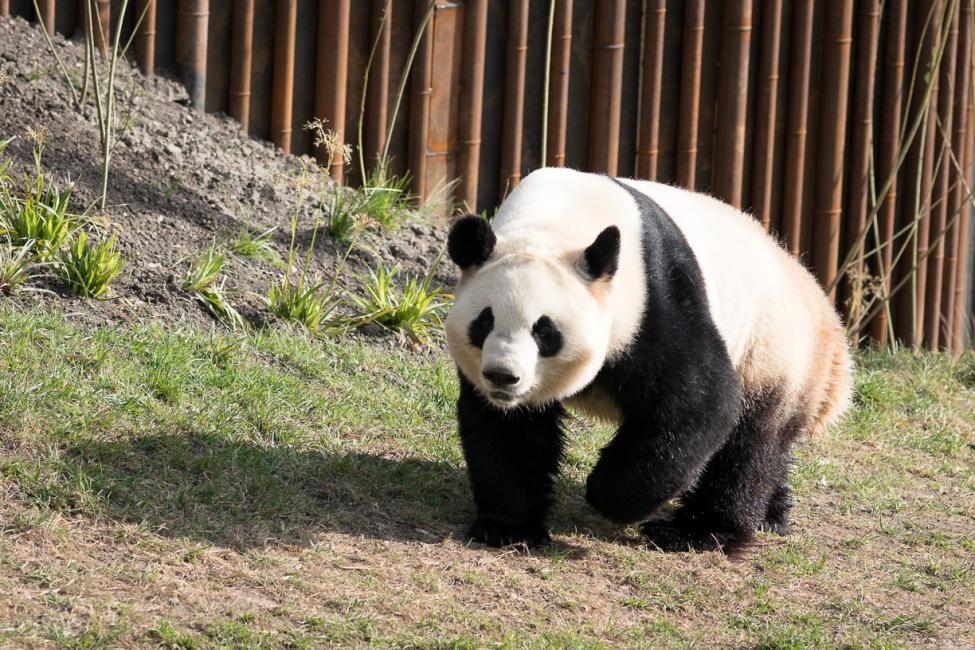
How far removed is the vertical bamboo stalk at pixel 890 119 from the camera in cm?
897

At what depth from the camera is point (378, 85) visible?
7254mm

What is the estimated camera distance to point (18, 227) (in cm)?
560

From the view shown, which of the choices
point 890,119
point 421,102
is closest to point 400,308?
point 421,102

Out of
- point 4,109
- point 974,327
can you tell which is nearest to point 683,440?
point 4,109

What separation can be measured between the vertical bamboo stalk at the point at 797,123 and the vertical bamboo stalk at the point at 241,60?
11.9ft

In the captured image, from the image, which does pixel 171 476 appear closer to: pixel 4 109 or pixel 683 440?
pixel 683 440

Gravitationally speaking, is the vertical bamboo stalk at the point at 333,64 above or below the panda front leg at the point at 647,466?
above

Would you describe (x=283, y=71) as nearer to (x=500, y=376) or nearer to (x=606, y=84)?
(x=606, y=84)

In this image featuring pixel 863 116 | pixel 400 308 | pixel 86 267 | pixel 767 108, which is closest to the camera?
pixel 86 267

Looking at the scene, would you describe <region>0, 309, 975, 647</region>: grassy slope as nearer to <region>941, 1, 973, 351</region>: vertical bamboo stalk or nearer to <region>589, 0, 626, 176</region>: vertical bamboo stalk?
<region>589, 0, 626, 176</region>: vertical bamboo stalk

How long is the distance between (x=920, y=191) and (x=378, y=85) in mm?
4124

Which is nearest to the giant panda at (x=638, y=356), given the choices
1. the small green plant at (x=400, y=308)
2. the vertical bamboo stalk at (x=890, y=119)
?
the small green plant at (x=400, y=308)

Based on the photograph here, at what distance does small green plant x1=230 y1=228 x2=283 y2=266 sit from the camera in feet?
20.7

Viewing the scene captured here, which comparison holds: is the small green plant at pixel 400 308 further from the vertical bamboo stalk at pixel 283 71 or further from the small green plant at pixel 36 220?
the small green plant at pixel 36 220
